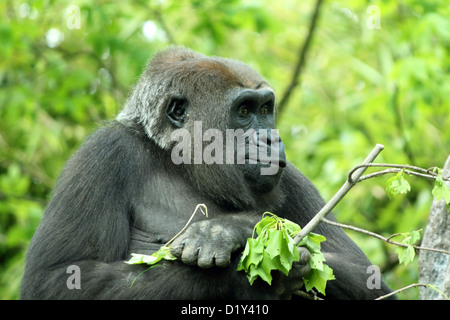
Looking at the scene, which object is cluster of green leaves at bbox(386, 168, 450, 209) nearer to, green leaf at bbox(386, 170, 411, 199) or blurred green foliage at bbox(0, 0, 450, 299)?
green leaf at bbox(386, 170, 411, 199)

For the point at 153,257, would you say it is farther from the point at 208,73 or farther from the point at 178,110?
the point at 208,73

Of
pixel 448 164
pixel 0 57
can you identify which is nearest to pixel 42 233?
pixel 448 164

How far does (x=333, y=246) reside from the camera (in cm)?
430

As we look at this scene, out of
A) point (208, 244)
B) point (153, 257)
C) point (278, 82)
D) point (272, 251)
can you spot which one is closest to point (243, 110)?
point (208, 244)

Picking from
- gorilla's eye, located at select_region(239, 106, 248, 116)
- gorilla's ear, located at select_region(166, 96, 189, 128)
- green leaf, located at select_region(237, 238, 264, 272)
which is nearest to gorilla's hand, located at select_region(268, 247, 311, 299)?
green leaf, located at select_region(237, 238, 264, 272)

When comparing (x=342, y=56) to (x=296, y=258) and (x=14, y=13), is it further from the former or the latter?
(x=296, y=258)

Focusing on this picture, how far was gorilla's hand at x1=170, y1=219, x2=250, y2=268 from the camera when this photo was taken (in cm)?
333

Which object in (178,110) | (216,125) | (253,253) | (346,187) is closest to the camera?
(346,187)

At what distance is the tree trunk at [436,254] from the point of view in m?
4.41

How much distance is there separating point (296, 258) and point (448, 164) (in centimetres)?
180

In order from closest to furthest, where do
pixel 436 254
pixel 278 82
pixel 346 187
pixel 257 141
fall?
pixel 346 187
pixel 257 141
pixel 436 254
pixel 278 82

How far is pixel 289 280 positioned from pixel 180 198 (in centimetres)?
104

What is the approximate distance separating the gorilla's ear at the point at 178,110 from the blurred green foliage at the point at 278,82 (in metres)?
2.67

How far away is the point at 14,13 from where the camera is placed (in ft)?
27.4
